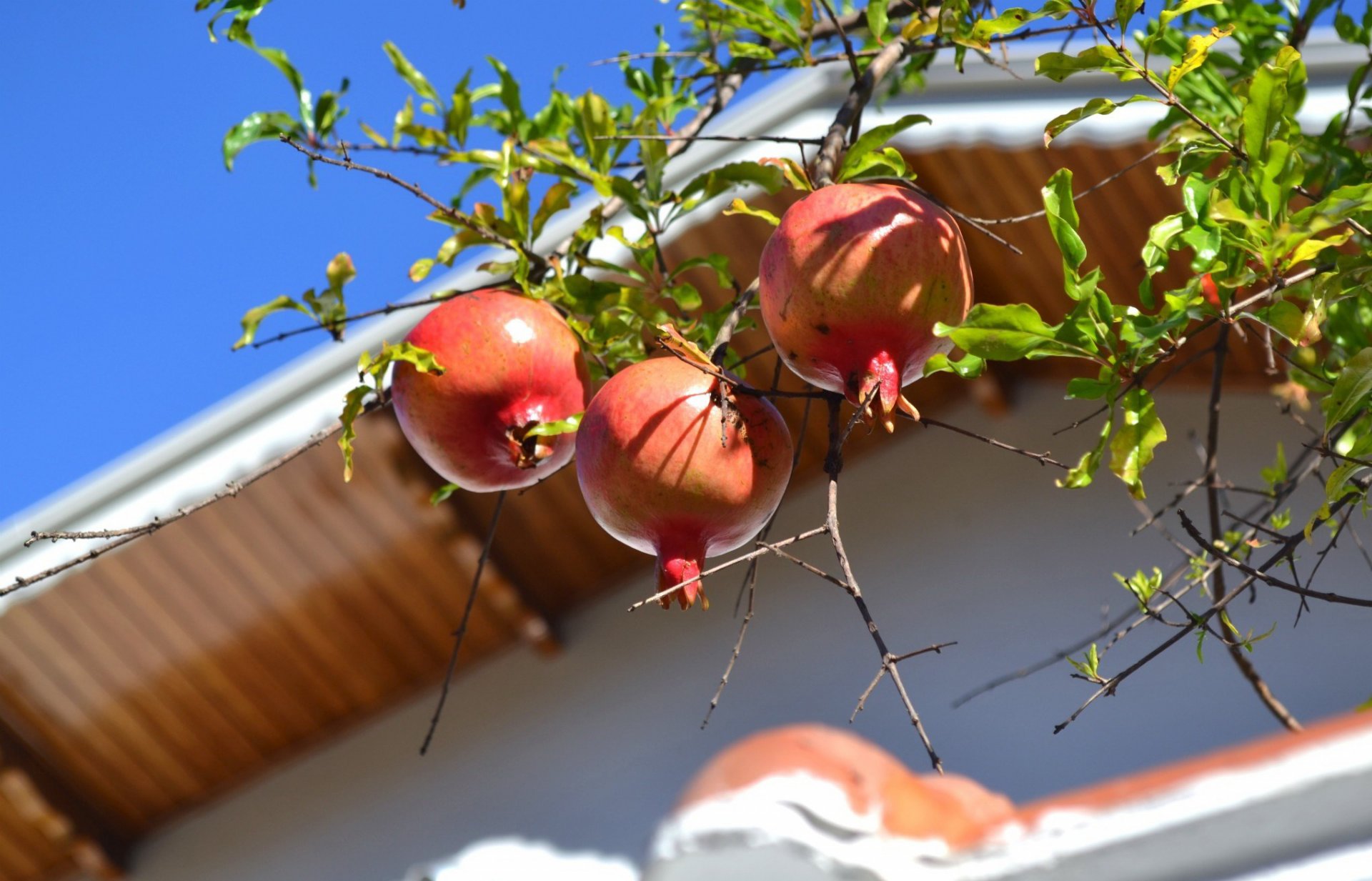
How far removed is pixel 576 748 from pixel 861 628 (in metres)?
0.68

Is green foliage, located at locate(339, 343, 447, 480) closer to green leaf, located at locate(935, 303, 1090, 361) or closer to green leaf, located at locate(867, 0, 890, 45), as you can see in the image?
green leaf, located at locate(935, 303, 1090, 361)

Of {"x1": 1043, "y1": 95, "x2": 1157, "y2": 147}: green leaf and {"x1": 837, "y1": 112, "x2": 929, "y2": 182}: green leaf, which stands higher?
{"x1": 837, "y1": 112, "x2": 929, "y2": 182}: green leaf

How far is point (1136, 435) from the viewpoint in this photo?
0.98 m

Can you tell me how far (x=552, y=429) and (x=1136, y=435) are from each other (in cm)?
42

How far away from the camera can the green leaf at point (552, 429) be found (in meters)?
0.93

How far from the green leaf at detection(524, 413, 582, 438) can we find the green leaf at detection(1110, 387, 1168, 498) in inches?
15.2

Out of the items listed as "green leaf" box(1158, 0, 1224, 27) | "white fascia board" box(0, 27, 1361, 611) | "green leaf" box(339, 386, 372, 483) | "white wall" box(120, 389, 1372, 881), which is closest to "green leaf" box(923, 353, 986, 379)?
"green leaf" box(1158, 0, 1224, 27)

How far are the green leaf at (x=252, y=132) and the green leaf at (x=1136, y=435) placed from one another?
804 millimetres

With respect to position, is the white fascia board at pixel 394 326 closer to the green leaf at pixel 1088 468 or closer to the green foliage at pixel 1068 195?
the green foliage at pixel 1068 195

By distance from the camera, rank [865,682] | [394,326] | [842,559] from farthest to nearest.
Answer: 1. [865,682]
2. [394,326]
3. [842,559]

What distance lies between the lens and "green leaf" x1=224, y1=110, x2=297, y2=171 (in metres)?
1.28

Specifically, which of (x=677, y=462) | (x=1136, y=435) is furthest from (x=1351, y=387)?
(x=677, y=462)

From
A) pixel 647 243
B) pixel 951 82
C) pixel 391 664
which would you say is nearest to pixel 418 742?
pixel 391 664

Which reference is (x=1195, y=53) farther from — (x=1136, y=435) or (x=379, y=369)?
(x=379, y=369)
